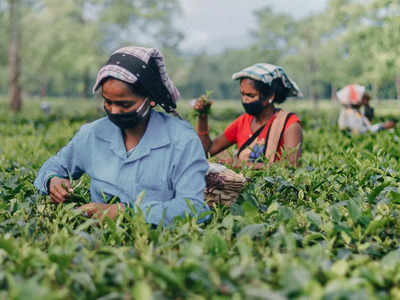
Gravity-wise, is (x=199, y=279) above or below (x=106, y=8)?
below

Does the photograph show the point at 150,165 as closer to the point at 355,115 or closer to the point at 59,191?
the point at 59,191

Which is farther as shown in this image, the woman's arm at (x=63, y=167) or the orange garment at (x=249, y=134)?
the orange garment at (x=249, y=134)

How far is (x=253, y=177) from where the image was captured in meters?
2.95

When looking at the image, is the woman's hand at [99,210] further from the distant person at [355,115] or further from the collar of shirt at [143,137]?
the distant person at [355,115]

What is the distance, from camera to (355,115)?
21.7ft

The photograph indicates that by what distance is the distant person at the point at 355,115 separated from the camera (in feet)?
21.2

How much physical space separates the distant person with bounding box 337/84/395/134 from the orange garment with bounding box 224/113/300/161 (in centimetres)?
262

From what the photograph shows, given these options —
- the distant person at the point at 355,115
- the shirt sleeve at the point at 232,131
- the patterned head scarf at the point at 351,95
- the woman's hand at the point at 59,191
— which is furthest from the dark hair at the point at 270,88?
the patterned head scarf at the point at 351,95

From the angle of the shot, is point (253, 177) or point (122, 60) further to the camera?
point (253, 177)

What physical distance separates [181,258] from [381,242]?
2.98ft

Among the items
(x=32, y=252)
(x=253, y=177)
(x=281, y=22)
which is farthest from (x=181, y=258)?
(x=281, y=22)

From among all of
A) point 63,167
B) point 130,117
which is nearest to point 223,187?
point 130,117

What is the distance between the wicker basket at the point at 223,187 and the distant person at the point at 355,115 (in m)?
4.41

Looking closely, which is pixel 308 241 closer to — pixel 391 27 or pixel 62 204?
pixel 62 204
